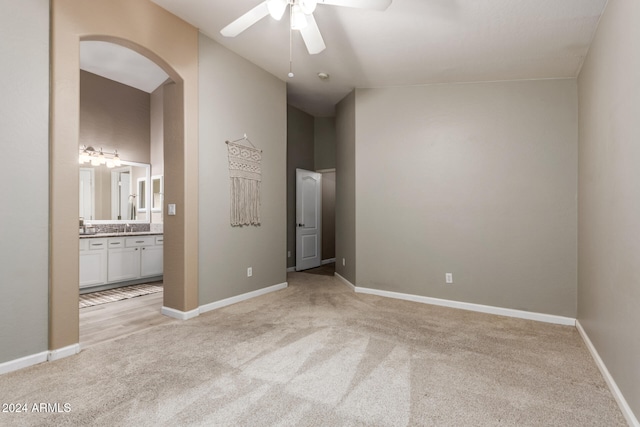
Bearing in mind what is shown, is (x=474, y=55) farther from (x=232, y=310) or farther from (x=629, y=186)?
(x=232, y=310)

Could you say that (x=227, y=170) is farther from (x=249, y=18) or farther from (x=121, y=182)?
(x=121, y=182)

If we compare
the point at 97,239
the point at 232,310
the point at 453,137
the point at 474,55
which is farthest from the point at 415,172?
the point at 97,239

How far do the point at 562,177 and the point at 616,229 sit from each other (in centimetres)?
168

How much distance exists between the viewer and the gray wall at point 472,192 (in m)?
3.60

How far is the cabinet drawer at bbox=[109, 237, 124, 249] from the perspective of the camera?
15.7 feet

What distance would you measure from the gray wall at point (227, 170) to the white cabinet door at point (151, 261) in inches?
84.4

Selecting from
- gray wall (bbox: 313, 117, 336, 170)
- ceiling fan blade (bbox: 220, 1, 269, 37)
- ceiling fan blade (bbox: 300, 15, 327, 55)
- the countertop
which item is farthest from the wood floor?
gray wall (bbox: 313, 117, 336, 170)

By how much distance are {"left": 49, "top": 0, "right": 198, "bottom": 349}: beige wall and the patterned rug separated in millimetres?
1284

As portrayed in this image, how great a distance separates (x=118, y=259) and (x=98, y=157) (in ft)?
5.54

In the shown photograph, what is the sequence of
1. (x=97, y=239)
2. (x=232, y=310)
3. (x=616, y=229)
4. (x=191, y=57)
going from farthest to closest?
(x=97, y=239) < (x=232, y=310) < (x=191, y=57) < (x=616, y=229)

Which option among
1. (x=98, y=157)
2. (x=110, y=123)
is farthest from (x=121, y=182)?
(x=110, y=123)

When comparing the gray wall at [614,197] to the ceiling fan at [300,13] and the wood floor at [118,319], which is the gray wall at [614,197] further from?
the wood floor at [118,319]

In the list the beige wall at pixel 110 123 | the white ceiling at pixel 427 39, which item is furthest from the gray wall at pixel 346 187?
the beige wall at pixel 110 123

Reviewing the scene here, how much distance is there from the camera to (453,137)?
13.4 feet
